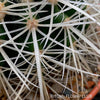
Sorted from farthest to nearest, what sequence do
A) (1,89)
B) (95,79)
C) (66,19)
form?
(95,79)
(1,89)
(66,19)

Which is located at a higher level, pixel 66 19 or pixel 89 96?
pixel 66 19

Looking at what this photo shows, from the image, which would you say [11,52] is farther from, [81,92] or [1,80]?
[81,92]

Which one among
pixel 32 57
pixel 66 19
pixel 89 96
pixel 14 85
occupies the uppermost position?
pixel 66 19

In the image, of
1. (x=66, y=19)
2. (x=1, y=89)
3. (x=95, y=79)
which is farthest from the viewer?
(x=95, y=79)

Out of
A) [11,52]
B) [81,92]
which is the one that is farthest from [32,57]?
[81,92]

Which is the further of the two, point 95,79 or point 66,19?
point 95,79

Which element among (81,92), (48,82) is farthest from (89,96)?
(48,82)
